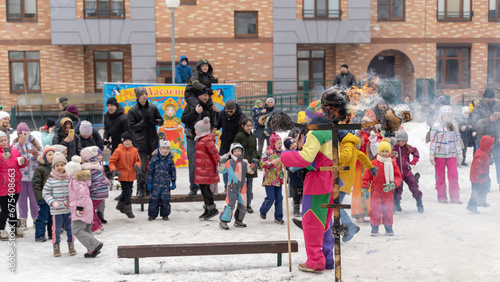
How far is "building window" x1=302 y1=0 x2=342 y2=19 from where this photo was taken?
24047mm

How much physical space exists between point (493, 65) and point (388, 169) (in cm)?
205

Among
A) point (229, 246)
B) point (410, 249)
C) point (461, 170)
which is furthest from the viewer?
point (461, 170)

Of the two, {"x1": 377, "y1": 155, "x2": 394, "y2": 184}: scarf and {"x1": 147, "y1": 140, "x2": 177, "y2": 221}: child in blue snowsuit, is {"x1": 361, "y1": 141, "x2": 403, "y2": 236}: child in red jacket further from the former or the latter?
{"x1": 147, "y1": 140, "x2": 177, "y2": 221}: child in blue snowsuit

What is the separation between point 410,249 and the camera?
691 centimetres

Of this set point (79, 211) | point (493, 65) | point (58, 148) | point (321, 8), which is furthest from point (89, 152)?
point (321, 8)

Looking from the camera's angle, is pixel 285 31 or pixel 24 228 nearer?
pixel 24 228

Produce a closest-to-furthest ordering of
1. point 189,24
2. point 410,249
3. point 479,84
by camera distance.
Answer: point 410,249
point 479,84
point 189,24

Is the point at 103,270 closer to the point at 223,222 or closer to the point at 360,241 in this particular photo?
the point at 223,222

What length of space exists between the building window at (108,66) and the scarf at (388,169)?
734 inches

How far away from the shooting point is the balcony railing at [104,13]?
23.2 meters

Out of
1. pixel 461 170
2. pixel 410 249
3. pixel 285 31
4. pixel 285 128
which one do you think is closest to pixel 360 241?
pixel 410 249

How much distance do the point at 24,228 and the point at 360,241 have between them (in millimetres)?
5017

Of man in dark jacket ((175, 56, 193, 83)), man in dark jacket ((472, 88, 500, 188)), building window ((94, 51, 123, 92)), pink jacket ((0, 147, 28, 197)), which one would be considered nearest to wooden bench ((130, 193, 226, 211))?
pink jacket ((0, 147, 28, 197))

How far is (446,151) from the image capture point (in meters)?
10.0
